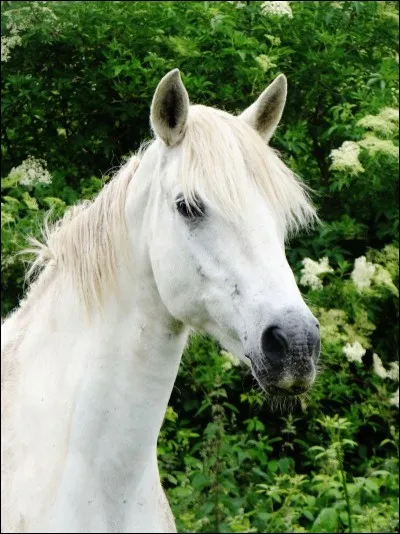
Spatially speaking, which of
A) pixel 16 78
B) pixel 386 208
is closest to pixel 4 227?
pixel 16 78

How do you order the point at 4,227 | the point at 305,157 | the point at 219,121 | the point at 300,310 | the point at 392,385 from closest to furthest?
the point at 300,310, the point at 219,121, the point at 4,227, the point at 392,385, the point at 305,157

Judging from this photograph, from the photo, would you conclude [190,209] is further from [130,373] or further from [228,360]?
[228,360]

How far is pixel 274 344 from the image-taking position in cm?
205

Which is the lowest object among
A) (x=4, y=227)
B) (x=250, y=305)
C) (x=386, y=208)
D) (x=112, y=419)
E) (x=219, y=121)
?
(x=386, y=208)

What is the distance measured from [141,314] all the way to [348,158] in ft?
8.52

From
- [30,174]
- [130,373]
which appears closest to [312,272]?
[30,174]

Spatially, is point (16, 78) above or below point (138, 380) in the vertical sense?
below

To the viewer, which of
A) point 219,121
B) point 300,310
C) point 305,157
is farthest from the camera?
point 305,157

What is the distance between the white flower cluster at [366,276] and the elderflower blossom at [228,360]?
28.2 inches

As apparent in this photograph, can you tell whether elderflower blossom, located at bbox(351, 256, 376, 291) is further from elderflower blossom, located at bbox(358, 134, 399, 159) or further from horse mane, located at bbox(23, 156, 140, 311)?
horse mane, located at bbox(23, 156, 140, 311)

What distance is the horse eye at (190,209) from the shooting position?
2273mm

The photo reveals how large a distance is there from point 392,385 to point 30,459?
3184 millimetres

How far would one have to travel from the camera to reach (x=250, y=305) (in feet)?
7.00

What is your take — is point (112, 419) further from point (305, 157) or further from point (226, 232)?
point (305, 157)
